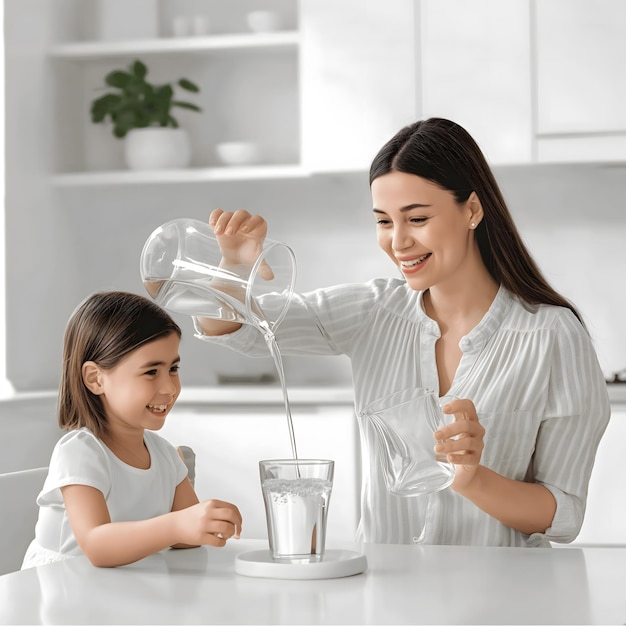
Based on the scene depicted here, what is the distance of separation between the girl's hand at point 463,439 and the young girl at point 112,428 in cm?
36

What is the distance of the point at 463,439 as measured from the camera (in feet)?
3.57

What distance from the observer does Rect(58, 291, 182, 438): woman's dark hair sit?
4.76 feet

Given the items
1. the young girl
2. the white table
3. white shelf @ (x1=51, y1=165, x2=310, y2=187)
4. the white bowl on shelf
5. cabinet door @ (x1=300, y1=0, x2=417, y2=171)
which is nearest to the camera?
the white table

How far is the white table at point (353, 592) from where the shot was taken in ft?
2.83

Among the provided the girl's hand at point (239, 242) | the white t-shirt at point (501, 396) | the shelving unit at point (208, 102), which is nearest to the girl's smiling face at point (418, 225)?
the white t-shirt at point (501, 396)

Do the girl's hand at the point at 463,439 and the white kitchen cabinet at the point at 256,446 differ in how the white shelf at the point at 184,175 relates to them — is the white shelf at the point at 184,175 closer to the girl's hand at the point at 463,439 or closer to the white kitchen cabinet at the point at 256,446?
the white kitchen cabinet at the point at 256,446

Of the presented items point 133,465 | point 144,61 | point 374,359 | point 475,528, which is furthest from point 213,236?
point 144,61

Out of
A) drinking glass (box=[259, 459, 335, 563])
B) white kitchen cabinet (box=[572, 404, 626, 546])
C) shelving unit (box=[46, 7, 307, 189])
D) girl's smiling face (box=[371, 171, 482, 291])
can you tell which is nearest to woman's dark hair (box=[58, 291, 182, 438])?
girl's smiling face (box=[371, 171, 482, 291])

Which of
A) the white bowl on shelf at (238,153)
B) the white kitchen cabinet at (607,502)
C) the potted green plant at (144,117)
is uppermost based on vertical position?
the potted green plant at (144,117)

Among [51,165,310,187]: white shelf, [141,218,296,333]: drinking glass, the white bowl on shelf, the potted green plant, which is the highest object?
the potted green plant

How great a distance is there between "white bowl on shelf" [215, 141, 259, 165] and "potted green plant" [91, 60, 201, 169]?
5.5 inches

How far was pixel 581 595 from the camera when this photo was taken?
0.94 meters

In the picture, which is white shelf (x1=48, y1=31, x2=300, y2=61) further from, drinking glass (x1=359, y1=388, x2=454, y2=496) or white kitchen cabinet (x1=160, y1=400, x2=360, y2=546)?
drinking glass (x1=359, y1=388, x2=454, y2=496)

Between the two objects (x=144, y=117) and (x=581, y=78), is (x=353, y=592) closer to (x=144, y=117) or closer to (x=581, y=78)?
(x=581, y=78)
